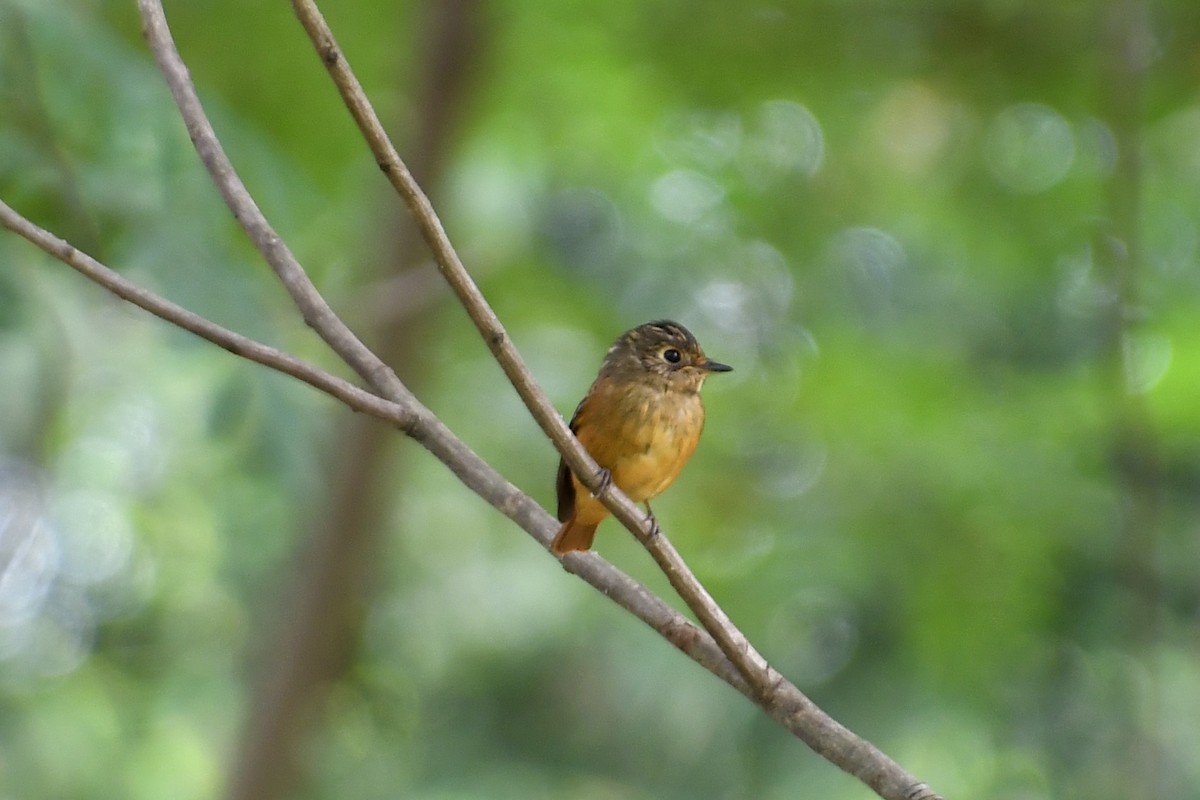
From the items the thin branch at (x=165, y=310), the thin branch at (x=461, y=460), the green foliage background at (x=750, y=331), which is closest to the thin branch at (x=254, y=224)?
the thin branch at (x=461, y=460)

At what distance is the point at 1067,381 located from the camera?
5777 millimetres

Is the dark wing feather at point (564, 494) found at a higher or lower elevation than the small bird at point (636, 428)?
lower

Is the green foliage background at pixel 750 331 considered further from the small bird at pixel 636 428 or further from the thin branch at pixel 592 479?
the thin branch at pixel 592 479

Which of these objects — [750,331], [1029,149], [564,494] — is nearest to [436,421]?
[564,494]

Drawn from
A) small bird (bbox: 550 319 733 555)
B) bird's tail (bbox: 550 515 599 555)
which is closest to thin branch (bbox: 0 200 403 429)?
bird's tail (bbox: 550 515 599 555)

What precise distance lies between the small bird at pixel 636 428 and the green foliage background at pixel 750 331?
→ 1015mm

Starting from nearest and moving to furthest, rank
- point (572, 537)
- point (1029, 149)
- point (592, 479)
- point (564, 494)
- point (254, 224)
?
1. point (592, 479)
2. point (254, 224)
3. point (572, 537)
4. point (564, 494)
5. point (1029, 149)

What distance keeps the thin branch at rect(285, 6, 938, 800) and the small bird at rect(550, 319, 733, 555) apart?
1.04 meters

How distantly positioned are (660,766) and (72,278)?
13.1ft

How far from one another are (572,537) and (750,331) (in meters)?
3.47

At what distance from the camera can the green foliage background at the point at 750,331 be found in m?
4.68

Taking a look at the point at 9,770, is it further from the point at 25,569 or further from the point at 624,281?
the point at 624,281

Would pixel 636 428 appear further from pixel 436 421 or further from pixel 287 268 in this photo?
pixel 287 268

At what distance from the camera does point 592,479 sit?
7.65 ft
